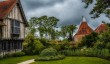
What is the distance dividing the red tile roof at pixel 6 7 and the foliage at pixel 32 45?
649 centimetres


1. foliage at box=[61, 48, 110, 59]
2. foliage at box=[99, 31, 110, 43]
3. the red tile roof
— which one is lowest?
foliage at box=[61, 48, 110, 59]

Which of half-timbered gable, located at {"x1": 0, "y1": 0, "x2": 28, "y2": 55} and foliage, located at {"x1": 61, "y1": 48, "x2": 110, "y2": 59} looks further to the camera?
half-timbered gable, located at {"x1": 0, "y1": 0, "x2": 28, "y2": 55}

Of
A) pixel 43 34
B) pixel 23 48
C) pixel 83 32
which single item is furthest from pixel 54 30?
pixel 23 48

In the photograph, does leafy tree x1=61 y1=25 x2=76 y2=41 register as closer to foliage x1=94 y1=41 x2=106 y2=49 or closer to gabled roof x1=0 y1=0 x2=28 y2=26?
gabled roof x1=0 y1=0 x2=28 y2=26

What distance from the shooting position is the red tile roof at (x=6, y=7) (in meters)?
41.6

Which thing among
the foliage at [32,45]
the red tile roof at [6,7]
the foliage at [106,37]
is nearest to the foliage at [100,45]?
the foliage at [106,37]

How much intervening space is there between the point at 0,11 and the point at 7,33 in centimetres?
407

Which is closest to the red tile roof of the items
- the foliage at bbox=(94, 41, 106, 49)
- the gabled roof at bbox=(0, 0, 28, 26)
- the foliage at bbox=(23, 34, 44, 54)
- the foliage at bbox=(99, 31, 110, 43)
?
the gabled roof at bbox=(0, 0, 28, 26)

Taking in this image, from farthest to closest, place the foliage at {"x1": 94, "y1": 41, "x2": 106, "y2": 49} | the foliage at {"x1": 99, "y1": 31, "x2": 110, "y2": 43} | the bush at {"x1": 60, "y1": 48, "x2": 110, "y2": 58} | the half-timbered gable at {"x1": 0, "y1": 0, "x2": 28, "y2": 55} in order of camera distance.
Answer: the half-timbered gable at {"x1": 0, "y1": 0, "x2": 28, "y2": 55} → the bush at {"x1": 60, "y1": 48, "x2": 110, "y2": 58} → the foliage at {"x1": 94, "y1": 41, "x2": 106, "y2": 49} → the foliage at {"x1": 99, "y1": 31, "x2": 110, "y2": 43}

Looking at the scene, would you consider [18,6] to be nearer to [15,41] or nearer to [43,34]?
Result: [15,41]

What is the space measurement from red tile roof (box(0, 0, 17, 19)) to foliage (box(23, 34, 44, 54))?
6.49 m

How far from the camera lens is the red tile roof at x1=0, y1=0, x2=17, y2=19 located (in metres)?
41.6

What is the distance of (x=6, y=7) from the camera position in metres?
44.0

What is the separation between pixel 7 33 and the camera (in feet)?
139
